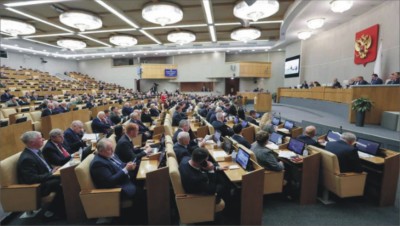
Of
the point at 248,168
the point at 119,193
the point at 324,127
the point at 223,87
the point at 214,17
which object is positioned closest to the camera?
the point at 119,193

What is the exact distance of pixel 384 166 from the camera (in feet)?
10.4

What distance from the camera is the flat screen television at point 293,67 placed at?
1514 cm

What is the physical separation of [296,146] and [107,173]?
3090 mm

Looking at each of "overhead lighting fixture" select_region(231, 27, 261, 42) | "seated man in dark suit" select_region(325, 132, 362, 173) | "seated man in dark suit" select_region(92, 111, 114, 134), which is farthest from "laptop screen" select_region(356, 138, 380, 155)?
"overhead lighting fixture" select_region(231, 27, 261, 42)

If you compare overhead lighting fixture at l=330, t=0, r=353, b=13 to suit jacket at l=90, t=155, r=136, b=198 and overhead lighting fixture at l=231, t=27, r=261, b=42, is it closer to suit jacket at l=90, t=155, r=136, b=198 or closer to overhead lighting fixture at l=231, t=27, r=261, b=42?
overhead lighting fixture at l=231, t=27, r=261, b=42

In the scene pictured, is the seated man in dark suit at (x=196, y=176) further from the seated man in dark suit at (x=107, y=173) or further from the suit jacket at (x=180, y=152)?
the seated man in dark suit at (x=107, y=173)

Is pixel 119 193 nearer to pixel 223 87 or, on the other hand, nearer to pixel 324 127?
pixel 324 127

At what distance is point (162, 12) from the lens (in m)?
8.45

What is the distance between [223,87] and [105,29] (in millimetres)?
12821

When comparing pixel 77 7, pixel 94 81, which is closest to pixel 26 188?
pixel 77 7

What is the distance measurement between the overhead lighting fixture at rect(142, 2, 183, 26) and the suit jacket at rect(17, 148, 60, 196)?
23.6 feet

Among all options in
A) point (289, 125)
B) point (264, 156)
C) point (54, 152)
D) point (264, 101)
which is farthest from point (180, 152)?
point (264, 101)

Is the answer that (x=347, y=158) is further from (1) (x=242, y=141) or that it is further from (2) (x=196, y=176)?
(2) (x=196, y=176)

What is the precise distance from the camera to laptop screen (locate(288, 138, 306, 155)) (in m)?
3.67
